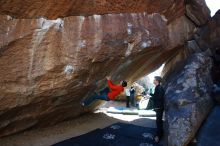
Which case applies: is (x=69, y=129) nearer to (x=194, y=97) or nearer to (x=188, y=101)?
(x=188, y=101)

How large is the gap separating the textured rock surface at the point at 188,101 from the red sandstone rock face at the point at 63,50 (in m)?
0.97

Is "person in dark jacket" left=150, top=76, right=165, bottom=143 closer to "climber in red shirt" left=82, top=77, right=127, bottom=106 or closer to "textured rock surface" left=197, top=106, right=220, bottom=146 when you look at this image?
"climber in red shirt" left=82, top=77, right=127, bottom=106

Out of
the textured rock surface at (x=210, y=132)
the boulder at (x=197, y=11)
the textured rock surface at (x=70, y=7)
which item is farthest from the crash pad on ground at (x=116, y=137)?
the boulder at (x=197, y=11)

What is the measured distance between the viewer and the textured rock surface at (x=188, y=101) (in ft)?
21.4

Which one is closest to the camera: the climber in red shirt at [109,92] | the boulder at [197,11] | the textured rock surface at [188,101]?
the textured rock surface at [188,101]

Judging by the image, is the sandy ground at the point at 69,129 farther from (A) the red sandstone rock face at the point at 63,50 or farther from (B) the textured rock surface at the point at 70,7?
(B) the textured rock surface at the point at 70,7

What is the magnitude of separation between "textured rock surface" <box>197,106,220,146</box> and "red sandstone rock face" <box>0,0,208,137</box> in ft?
6.72

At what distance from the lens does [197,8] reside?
9336 millimetres

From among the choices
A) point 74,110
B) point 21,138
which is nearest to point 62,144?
point 21,138

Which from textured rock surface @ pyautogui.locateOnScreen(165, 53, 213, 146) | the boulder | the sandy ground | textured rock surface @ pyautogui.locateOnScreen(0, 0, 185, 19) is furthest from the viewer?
the boulder

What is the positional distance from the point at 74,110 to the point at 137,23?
3051 millimetres

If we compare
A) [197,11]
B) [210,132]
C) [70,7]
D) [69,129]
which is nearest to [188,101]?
[210,132]

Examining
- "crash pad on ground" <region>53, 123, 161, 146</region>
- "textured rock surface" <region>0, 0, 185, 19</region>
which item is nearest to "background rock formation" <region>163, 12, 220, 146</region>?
"crash pad on ground" <region>53, 123, 161, 146</region>

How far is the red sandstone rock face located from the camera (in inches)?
219
